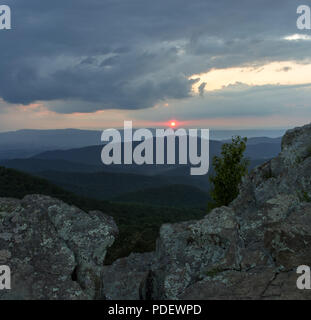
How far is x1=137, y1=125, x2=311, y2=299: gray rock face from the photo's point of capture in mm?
9766

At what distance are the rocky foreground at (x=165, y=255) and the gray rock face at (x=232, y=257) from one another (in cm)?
3

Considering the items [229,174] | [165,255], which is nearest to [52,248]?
[165,255]

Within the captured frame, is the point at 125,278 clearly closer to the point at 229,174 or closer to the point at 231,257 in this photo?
the point at 231,257

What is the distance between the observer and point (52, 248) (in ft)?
32.7

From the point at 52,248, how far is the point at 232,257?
237 inches

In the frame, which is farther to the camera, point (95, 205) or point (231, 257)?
point (95, 205)

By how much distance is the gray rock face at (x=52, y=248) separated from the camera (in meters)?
9.07

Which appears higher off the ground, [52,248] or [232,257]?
[52,248]

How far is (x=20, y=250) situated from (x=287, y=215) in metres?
10.5

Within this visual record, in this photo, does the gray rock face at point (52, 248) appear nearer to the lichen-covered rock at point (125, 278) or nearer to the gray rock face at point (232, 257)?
the gray rock face at point (232, 257)

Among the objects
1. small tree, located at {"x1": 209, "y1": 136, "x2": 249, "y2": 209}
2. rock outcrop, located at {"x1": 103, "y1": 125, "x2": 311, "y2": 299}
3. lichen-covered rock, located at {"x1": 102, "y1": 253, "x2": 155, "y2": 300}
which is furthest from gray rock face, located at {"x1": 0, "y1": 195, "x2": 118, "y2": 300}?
small tree, located at {"x1": 209, "y1": 136, "x2": 249, "y2": 209}
